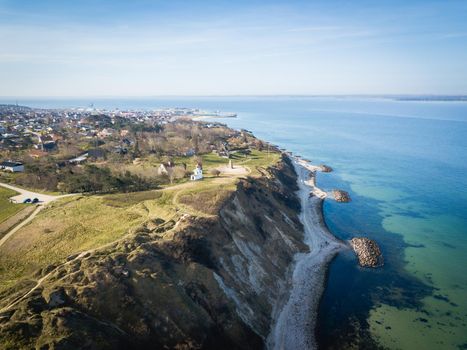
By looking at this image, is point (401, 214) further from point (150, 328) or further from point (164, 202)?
point (150, 328)

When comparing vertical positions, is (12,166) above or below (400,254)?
above

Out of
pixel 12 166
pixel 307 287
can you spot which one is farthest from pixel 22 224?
pixel 12 166

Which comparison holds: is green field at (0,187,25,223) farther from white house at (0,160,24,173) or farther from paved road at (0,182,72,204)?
white house at (0,160,24,173)

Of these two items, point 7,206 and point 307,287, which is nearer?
point 307,287

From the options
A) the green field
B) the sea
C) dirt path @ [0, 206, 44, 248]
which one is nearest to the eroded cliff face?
the sea

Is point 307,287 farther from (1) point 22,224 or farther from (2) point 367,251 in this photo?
(1) point 22,224

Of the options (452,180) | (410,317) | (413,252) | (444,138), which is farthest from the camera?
(444,138)

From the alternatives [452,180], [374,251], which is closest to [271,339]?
[374,251]

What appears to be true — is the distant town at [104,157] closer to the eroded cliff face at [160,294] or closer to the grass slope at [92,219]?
the grass slope at [92,219]
